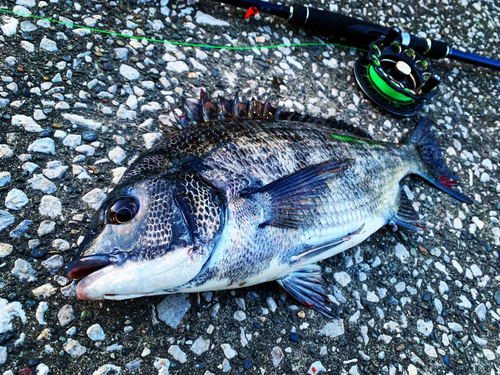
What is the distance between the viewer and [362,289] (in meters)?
2.38

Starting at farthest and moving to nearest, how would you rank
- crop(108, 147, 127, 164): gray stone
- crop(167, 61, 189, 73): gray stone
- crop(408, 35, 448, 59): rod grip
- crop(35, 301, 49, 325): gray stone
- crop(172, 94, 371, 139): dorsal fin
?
1. crop(408, 35, 448, 59): rod grip
2. crop(167, 61, 189, 73): gray stone
3. crop(108, 147, 127, 164): gray stone
4. crop(172, 94, 371, 139): dorsal fin
5. crop(35, 301, 49, 325): gray stone

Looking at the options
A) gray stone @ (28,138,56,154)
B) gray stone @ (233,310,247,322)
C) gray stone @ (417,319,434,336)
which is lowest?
gray stone @ (417,319,434,336)

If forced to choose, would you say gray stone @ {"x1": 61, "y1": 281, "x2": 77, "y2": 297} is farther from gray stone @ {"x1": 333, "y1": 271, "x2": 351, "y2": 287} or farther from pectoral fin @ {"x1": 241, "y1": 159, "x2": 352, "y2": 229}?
gray stone @ {"x1": 333, "y1": 271, "x2": 351, "y2": 287}

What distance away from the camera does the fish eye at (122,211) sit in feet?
5.04

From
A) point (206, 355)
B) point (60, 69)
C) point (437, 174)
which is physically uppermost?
point (60, 69)

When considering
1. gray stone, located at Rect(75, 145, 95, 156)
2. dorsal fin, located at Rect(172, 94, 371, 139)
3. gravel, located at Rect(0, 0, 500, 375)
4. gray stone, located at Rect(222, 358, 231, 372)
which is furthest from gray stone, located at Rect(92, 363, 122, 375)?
dorsal fin, located at Rect(172, 94, 371, 139)

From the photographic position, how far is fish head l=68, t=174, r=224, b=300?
145 centimetres

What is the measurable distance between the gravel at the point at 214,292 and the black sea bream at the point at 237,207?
29cm

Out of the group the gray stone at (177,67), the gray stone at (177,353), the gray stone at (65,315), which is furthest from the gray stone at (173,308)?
the gray stone at (177,67)

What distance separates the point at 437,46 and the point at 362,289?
8.99ft

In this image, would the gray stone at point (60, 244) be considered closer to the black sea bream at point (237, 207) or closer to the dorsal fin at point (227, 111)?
the black sea bream at point (237, 207)

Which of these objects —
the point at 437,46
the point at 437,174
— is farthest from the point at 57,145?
the point at 437,46

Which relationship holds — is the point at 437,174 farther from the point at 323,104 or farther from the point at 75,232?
the point at 75,232

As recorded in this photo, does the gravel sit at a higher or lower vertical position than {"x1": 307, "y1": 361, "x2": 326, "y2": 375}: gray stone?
higher
